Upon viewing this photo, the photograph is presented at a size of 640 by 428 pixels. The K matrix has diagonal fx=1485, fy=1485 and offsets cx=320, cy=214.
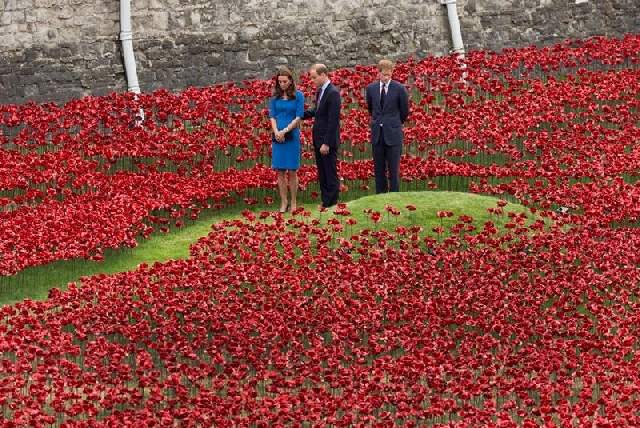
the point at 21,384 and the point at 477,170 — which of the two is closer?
the point at 21,384

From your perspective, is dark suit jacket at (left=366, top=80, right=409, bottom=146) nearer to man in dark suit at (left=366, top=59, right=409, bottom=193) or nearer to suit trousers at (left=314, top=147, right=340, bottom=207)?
man in dark suit at (left=366, top=59, right=409, bottom=193)

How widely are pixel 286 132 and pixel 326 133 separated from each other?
513 mm

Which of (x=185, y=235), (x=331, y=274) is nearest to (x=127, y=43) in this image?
(x=185, y=235)

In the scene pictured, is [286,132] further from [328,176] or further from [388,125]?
[388,125]

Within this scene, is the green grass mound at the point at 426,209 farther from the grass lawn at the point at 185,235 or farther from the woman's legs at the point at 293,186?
the woman's legs at the point at 293,186

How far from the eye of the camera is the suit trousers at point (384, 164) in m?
18.2

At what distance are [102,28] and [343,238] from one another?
319 inches

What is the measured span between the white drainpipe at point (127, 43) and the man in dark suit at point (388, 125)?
5487mm

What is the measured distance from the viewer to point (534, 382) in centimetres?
1261

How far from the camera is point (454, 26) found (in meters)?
25.1

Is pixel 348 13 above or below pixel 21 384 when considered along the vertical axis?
above

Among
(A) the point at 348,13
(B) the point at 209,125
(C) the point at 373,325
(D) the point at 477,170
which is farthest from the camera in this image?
(A) the point at 348,13

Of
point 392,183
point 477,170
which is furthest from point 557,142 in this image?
point 392,183

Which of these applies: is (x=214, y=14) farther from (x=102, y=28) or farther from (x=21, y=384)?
(x=21, y=384)
